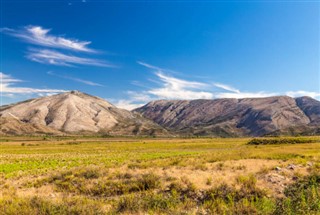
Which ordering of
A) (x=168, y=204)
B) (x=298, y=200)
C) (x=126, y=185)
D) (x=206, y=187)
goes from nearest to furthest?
(x=298, y=200)
(x=168, y=204)
(x=206, y=187)
(x=126, y=185)

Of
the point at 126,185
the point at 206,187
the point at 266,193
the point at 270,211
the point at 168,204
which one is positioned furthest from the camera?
the point at 126,185

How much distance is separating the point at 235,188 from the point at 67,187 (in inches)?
485

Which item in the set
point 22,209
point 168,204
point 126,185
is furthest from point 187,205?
point 22,209

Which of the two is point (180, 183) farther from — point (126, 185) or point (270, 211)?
point (270, 211)

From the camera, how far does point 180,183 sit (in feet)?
61.7

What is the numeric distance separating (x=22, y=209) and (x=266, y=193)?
41.8ft

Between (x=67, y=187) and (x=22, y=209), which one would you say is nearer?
(x=22, y=209)

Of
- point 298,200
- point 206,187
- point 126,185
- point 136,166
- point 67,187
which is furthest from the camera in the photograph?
point 136,166

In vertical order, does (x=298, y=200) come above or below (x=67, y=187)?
above

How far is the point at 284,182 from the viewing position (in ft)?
61.5

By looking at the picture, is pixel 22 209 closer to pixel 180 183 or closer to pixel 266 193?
pixel 180 183

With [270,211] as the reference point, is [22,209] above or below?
below

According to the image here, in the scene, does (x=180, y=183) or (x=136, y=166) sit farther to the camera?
(x=136, y=166)

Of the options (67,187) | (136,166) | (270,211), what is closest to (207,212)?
(270,211)
